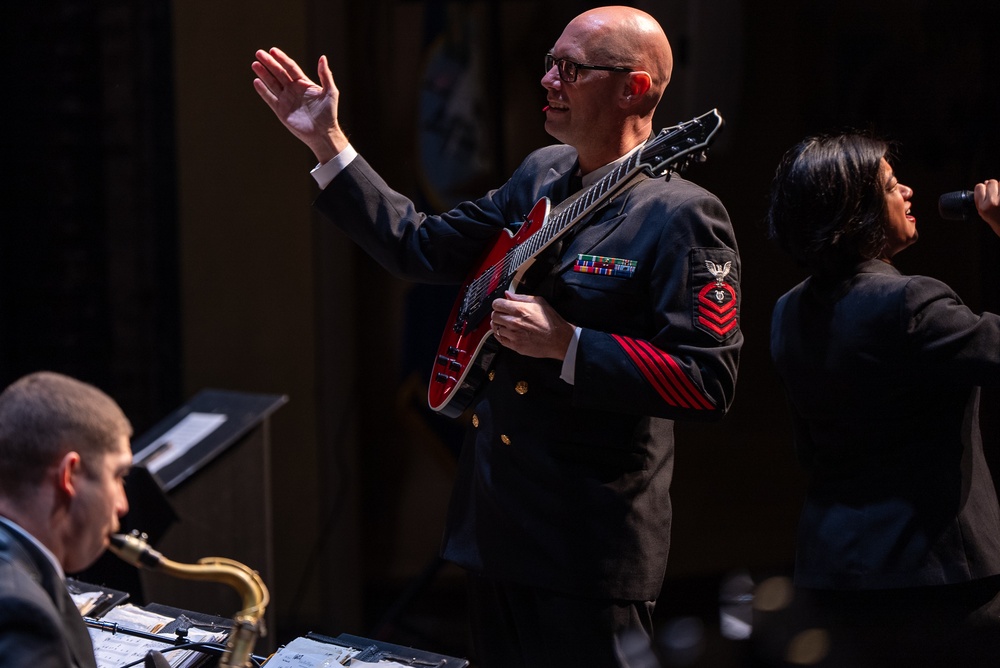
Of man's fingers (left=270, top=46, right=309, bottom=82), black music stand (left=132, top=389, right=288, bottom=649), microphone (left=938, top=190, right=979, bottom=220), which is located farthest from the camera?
black music stand (left=132, top=389, right=288, bottom=649)

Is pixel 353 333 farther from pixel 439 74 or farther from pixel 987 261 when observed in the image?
pixel 987 261

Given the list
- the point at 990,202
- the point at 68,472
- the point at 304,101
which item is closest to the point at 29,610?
the point at 68,472

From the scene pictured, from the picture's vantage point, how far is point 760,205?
3758 millimetres

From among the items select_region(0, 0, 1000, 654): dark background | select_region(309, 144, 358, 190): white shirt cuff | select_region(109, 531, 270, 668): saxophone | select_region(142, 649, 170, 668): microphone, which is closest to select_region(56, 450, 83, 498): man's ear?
select_region(109, 531, 270, 668): saxophone

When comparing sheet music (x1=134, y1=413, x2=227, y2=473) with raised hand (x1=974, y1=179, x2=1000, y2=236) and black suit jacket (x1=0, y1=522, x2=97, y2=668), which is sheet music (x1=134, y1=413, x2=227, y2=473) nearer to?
black suit jacket (x1=0, y1=522, x2=97, y2=668)

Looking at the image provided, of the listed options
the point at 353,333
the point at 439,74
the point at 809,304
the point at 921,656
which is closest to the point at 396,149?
the point at 439,74

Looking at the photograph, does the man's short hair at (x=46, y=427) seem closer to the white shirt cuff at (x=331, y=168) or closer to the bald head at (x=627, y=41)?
the white shirt cuff at (x=331, y=168)

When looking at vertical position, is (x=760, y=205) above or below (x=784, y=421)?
above

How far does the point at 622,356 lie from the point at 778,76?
1.87 meters

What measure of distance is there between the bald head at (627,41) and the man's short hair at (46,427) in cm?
116

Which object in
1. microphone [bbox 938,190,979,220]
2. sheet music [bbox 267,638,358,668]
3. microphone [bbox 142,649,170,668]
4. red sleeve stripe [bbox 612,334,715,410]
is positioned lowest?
sheet music [bbox 267,638,358,668]

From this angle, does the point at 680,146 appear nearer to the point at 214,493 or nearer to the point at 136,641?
the point at 136,641

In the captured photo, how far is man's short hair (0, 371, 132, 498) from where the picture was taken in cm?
164

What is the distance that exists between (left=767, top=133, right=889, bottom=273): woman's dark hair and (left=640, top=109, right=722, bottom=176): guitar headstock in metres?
0.25
